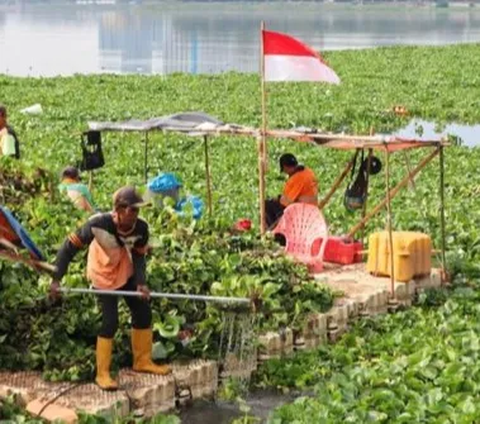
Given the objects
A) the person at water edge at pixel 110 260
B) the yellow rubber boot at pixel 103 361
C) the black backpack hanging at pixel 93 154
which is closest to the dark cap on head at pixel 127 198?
the person at water edge at pixel 110 260

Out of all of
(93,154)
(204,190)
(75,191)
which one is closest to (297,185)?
(75,191)

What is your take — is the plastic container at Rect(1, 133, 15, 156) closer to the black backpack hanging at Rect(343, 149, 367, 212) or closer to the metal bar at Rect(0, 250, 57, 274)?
the black backpack hanging at Rect(343, 149, 367, 212)

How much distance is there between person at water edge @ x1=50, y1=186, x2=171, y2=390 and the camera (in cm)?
845

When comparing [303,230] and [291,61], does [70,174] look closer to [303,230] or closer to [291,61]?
[303,230]

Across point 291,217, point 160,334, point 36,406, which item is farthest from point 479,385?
point 291,217

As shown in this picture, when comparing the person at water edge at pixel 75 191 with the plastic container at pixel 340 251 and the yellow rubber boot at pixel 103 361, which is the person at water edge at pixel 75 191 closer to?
the plastic container at pixel 340 251

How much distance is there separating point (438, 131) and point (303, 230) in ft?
56.6

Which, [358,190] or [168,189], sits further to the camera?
[358,190]

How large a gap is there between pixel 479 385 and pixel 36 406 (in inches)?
129

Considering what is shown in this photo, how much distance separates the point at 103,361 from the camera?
855 cm

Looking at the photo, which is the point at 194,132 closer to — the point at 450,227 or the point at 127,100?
the point at 450,227

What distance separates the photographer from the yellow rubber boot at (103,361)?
8508mm

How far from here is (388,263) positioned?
462 inches

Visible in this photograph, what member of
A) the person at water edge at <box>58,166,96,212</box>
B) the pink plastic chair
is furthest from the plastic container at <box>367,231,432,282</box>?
the person at water edge at <box>58,166,96,212</box>
